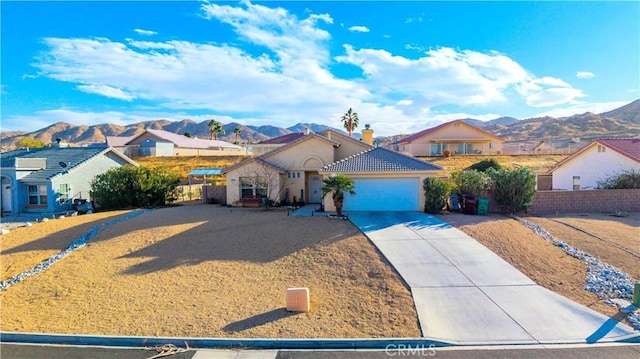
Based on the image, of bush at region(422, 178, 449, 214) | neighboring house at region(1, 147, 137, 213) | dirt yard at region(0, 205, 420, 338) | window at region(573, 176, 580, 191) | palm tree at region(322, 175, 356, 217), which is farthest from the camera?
window at region(573, 176, 580, 191)

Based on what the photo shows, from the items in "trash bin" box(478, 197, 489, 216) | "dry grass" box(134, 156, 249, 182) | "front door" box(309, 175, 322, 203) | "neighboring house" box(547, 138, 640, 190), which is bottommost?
"trash bin" box(478, 197, 489, 216)

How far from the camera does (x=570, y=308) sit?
932cm

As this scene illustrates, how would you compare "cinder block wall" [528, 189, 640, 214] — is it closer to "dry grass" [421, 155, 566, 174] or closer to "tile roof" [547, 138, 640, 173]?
"tile roof" [547, 138, 640, 173]

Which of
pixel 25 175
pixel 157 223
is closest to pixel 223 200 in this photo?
pixel 157 223

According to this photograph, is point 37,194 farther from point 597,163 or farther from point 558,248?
point 597,163

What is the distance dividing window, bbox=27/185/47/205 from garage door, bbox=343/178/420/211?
71.8 feet

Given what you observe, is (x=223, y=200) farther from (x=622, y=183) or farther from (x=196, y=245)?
(x=622, y=183)

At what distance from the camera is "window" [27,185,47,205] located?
85.8ft

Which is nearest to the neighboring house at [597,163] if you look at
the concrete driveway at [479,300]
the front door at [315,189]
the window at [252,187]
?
the concrete driveway at [479,300]

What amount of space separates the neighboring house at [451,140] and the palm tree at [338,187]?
36.8 m

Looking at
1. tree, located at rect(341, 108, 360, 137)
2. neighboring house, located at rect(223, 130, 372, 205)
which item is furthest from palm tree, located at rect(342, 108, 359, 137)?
neighboring house, located at rect(223, 130, 372, 205)

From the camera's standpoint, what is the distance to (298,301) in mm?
9141

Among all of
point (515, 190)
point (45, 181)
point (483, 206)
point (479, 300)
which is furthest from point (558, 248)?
point (45, 181)

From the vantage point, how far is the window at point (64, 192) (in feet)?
86.9
